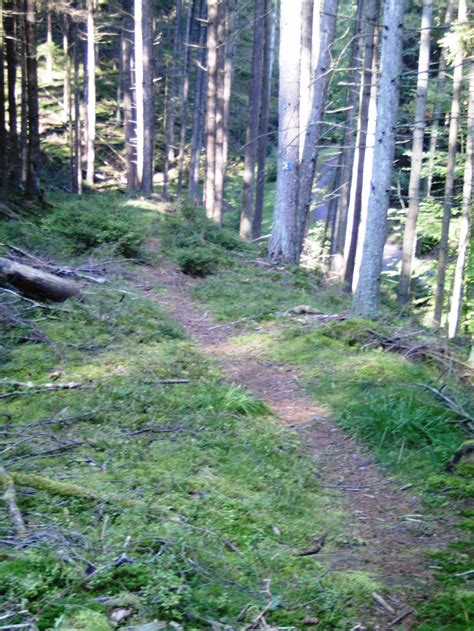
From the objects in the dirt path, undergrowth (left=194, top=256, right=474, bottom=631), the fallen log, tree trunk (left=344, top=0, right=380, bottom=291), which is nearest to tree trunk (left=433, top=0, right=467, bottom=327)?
tree trunk (left=344, top=0, right=380, bottom=291)

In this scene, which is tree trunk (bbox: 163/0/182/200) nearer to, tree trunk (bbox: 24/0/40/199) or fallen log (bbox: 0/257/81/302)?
tree trunk (bbox: 24/0/40/199)

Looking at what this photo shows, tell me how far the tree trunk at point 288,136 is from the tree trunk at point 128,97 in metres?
14.6

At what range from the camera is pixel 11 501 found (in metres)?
3.73

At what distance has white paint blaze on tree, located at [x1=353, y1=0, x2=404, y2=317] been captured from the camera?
32.7ft

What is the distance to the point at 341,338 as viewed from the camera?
9.30 meters

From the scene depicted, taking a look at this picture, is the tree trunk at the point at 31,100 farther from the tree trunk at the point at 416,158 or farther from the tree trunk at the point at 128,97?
the tree trunk at the point at 416,158

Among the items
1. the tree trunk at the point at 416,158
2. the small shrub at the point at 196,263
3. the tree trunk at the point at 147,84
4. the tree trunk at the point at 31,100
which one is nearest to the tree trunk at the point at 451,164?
the tree trunk at the point at 416,158

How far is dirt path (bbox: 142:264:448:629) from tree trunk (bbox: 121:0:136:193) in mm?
22178

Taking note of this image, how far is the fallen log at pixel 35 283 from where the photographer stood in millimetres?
8195

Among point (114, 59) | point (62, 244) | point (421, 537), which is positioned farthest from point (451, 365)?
point (114, 59)

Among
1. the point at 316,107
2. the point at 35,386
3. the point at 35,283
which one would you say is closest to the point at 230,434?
the point at 35,386

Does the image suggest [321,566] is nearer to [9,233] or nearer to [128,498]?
[128,498]

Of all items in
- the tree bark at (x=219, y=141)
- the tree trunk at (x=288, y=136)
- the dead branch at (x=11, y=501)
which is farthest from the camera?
the tree bark at (x=219, y=141)

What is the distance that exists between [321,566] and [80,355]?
4162 mm
